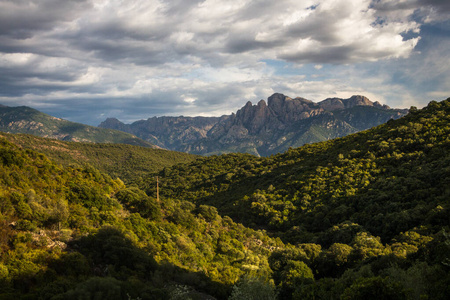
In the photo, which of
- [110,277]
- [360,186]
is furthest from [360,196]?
[110,277]

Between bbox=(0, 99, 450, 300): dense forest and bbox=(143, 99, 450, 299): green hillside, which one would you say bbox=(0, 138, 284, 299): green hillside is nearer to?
bbox=(0, 99, 450, 300): dense forest

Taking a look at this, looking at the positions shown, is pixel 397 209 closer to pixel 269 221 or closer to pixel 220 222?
pixel 269 221

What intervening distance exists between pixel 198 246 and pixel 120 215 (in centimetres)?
983

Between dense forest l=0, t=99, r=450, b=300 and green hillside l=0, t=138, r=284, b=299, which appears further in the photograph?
dense forest l=0, t=99, r=450, b=300

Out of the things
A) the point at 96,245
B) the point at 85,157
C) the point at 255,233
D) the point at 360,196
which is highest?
the point at 85,157

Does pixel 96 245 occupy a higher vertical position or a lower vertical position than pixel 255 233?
higher

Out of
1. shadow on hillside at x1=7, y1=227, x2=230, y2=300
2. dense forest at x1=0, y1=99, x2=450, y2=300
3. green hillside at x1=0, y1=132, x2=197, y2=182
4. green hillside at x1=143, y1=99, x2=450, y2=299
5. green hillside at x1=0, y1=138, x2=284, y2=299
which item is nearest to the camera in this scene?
shadow on hillside at x1=7, y1=227, x2=230, y2=300

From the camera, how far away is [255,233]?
→ 44094 millimetres

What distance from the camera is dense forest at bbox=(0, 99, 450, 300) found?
17.2 meters

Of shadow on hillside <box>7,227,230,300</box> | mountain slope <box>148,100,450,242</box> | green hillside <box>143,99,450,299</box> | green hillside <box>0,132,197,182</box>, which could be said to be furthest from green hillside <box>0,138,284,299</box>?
green hillside <box>0,132,197,182</box>

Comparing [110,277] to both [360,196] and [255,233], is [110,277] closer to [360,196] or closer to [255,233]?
[255,233]

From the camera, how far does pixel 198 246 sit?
3195 centimetres

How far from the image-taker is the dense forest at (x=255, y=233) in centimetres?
1720

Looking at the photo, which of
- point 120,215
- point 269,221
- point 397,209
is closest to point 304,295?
point 120,215
